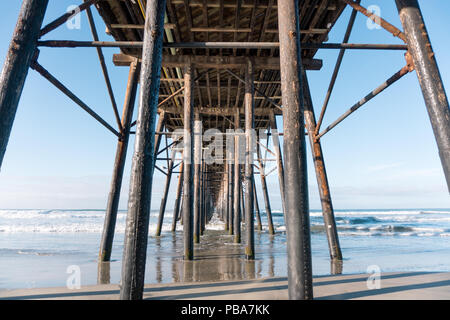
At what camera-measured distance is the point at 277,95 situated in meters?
10.0

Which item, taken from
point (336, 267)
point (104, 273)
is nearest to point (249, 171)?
point (336, 267)

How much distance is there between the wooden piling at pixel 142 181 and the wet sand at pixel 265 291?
1.50 ft

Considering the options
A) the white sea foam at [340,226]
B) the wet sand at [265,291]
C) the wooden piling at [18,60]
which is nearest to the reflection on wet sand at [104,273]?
the wet sand at [265,291]

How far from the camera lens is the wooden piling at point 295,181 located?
2170mm

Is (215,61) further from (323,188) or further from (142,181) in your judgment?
(142,181)

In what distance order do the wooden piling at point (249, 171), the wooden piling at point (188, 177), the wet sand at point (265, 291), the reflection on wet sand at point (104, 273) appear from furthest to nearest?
the wooden piling at point (249, 171)
the wooden piling at point (188, 177)
the reflection on wet sand at point (104, 273)
the wet sand at point (265, 291)

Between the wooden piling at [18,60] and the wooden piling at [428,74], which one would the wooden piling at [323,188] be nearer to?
the wooden piling at [428,74]

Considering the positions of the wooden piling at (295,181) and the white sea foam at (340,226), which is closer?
the wooden piling at (295,181)

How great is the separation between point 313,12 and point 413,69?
3442 millimetres

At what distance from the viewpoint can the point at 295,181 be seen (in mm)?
2240

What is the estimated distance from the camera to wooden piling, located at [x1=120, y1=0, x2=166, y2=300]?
2242 millimetres

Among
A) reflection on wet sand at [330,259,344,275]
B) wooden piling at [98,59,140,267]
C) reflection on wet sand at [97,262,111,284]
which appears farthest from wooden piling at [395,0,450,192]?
wooden piling at [98,59,140,267]

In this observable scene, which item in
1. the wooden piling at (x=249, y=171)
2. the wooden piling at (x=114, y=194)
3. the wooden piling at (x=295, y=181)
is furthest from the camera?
the wooden piling at (x=249, y=171)

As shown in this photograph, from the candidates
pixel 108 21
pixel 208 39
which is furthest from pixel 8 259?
pixel 208 39
